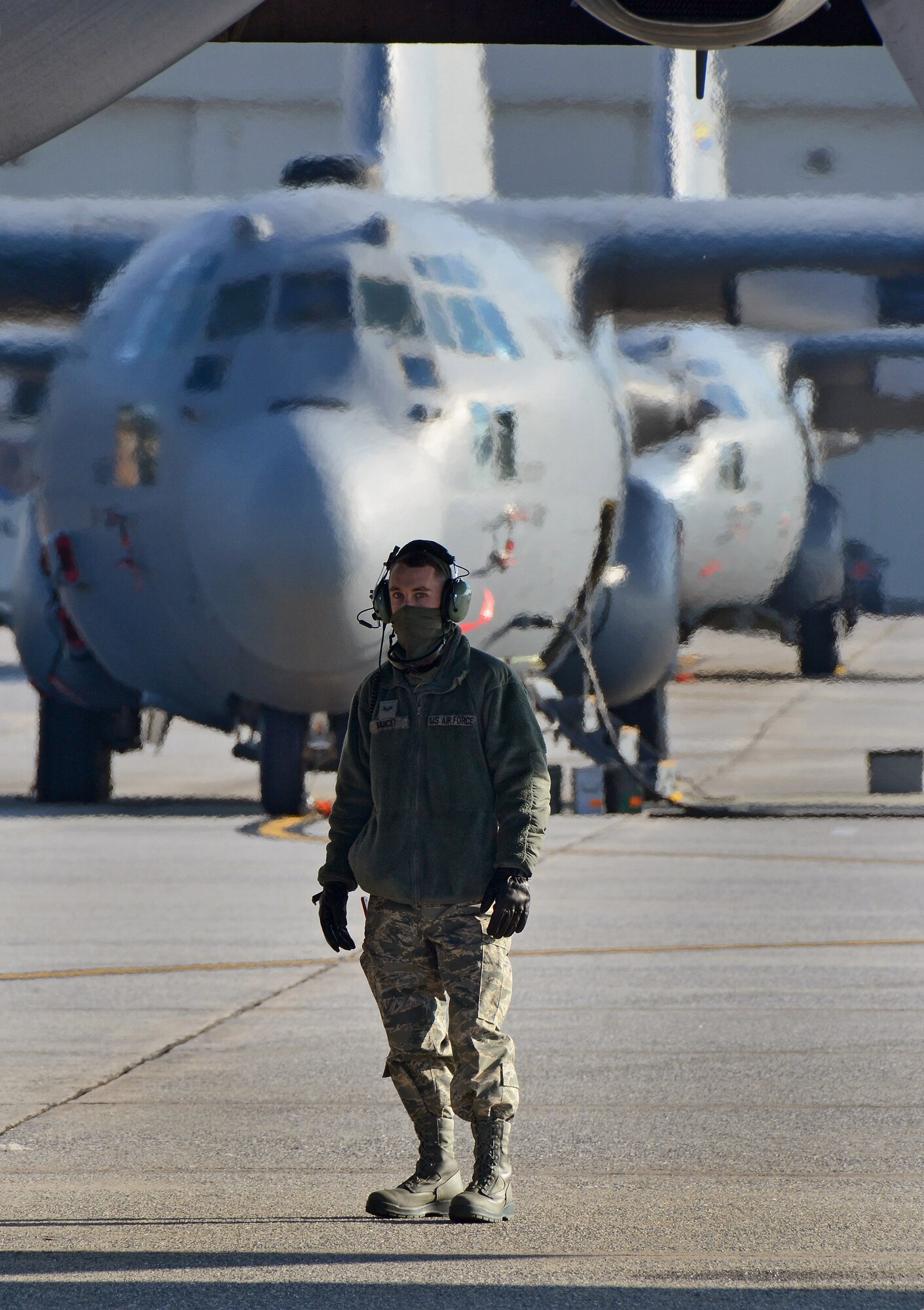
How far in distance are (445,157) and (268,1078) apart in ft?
35.4

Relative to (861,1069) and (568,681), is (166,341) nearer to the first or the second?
(568,681)

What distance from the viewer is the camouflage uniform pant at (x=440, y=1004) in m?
4.98

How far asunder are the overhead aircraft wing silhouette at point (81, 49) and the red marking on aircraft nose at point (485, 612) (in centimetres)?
856

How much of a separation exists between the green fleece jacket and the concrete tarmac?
849 millimetres

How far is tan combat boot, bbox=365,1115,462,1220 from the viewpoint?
4.93 meters

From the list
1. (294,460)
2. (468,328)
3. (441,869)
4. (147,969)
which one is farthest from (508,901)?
(468,328)

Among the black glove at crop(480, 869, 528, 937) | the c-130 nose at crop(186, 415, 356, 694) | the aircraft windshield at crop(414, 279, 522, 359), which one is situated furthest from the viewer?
the aircraft windshield at crop(414, 279, 522, 359)

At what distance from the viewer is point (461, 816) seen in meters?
5.07

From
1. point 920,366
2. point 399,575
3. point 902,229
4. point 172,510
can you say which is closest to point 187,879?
point 172,510

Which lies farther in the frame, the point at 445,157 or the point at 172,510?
the point at 445,157

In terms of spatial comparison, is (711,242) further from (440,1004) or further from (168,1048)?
(440,1004)

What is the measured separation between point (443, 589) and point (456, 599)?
50mm

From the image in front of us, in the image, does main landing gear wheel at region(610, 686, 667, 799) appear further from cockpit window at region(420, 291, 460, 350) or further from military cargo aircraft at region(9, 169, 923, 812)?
cockpit window at region(420, 291, 460, 350)

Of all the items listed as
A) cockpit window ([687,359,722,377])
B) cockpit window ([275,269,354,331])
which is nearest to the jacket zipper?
cockpit window ([275,269,354,331])
